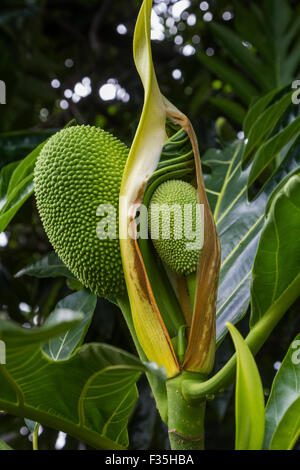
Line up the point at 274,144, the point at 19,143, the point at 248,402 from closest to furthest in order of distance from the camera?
the point at 248,402 → the point at 274,144 → the point at 19,143

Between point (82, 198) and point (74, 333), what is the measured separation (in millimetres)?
196

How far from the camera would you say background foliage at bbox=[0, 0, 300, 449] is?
1.32 meters

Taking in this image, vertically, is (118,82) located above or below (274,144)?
below

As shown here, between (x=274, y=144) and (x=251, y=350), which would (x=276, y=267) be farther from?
(x=274, y=144)

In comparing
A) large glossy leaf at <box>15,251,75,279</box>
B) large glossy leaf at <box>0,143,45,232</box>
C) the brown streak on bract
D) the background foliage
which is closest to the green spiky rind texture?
the brown streak on bract

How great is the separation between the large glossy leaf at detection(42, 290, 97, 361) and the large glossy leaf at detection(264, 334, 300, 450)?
223 mm

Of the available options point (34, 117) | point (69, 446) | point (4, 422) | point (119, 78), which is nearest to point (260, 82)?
point (119, 78)

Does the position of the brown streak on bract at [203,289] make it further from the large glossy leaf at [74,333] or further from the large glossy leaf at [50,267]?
the large glossy leaf at [50,267]

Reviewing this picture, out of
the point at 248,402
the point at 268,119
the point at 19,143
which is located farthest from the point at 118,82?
the point at 248,402

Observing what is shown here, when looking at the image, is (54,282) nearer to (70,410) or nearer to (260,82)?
(260,82)

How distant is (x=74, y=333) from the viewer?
67 centimetres

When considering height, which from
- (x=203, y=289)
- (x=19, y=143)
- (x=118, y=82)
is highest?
(x=203, y=289)

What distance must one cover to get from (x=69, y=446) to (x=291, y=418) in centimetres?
89

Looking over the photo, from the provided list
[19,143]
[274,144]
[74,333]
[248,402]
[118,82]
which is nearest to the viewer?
[248,402]
